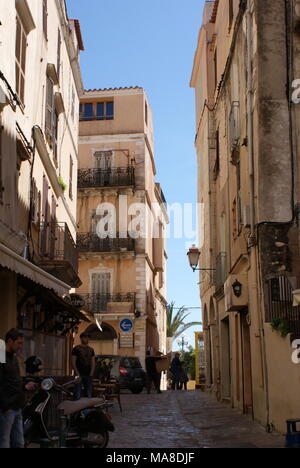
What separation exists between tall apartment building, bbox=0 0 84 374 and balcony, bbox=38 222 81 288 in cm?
3

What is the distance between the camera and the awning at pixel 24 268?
10.4 m

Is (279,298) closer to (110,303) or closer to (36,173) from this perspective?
(36,173)

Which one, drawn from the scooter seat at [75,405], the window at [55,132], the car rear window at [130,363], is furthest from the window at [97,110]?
the scooter seat at [75,405]

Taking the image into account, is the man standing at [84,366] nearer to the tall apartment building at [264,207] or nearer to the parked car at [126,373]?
the tall apartment building at [264,207]

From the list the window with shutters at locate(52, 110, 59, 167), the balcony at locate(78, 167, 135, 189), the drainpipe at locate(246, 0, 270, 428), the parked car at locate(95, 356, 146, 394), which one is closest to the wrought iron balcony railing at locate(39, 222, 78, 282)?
the window with shutters at locate(52, 110, 59, 167)

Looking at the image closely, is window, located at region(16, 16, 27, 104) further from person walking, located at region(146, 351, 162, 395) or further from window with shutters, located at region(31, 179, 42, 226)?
person walking, located at region(146, 351, 162, 395)

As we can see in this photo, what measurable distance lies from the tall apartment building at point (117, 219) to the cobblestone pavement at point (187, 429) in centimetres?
2108

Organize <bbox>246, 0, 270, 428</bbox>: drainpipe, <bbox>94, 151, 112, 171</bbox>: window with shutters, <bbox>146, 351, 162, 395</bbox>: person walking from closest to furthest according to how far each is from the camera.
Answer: <bbox>246, 0, 270, 428</bbox>: drainpipe, <bbox>146, 351, 162, 395</bbox>: person walking, <bbox>94, 151, 112, 171</bbox>: window with shutters

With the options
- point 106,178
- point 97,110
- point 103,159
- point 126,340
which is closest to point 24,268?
point 126,340

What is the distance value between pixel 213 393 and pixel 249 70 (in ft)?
46.1

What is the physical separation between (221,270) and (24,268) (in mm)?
10818

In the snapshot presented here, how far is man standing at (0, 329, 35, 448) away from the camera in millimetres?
7359

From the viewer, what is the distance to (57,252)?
20.4m

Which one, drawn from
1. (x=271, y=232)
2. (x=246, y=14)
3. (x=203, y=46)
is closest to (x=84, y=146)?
(x=203, y=46)
